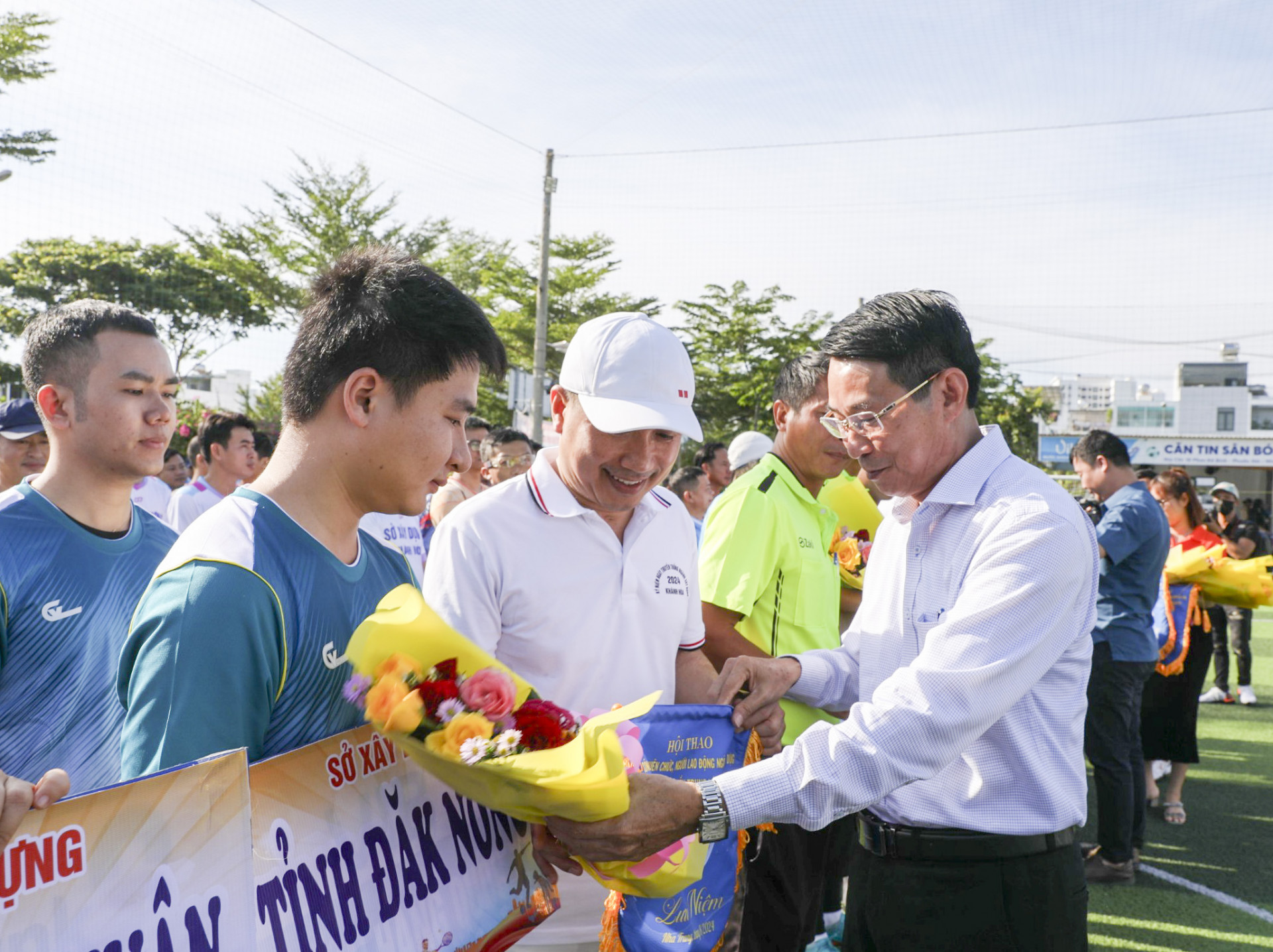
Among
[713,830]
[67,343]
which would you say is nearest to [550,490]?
[713,830]

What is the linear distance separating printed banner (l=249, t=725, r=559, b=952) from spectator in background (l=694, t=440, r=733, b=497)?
7950 mm

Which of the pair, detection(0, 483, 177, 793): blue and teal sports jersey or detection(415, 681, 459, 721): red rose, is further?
detection(0, 483, 177, 793): blue and teal sports jersey

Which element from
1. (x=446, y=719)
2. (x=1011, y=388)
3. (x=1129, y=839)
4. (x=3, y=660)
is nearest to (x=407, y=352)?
(x=446, y=719)

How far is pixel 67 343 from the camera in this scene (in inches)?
115

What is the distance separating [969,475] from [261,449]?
22.0 ft

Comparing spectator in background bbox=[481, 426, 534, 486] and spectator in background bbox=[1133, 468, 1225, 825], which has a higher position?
spectator in background bbox=[481, 426, 534, 486]

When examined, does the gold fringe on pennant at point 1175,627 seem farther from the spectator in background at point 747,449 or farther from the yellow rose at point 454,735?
the yellow rose at point 454,735

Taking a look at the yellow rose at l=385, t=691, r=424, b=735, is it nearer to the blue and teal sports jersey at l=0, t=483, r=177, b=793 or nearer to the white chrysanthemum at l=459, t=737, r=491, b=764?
the white chrysanthemum at l=459, t=737, r=491, b=764

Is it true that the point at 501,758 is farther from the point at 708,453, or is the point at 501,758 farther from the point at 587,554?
the point at 708,453

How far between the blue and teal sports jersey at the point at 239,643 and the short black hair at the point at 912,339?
56.1 inches

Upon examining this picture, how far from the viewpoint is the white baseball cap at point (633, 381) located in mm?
2352

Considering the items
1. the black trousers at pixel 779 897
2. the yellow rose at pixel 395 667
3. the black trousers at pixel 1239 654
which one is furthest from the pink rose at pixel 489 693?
the black trousers at pixel 1239 654

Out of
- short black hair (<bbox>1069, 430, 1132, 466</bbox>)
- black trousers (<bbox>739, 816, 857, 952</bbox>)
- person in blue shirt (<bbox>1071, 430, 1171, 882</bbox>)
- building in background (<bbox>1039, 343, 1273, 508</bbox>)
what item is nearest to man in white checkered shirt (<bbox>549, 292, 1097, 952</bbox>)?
black trousers (<bbox>739, 816, 857, 952</bbox>)

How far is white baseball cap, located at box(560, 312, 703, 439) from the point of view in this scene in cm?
235
